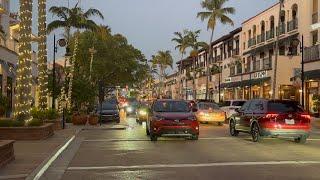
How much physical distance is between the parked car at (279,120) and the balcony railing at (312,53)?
24.8 m

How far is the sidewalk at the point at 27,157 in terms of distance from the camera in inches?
498

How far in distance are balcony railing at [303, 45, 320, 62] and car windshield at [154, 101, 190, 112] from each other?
24.1m

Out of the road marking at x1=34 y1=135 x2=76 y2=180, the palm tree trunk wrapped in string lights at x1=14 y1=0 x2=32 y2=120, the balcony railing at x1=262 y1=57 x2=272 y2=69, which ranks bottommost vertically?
the road marking at x1=34 y1=135 x2=76 y2=180

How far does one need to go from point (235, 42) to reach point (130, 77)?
1473 cm

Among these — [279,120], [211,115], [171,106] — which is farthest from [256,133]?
[211,115]

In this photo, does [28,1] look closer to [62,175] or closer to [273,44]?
[62,175]

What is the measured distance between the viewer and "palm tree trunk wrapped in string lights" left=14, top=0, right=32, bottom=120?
23.5 m

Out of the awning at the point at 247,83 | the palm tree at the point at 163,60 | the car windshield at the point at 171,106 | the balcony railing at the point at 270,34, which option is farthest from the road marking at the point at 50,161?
the palm tree at the point at 163,60

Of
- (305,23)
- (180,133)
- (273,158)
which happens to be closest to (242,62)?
(305,23)

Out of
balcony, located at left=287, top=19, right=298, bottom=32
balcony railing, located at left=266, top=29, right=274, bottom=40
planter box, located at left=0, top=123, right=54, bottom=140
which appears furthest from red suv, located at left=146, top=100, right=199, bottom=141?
balcony railing, located at left=266, top=29, right=274, bottom=40

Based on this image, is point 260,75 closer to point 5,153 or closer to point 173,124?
point 173,124

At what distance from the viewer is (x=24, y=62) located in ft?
77.5

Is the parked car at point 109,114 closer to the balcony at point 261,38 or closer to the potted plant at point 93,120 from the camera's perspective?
the potted plant at point 93,120

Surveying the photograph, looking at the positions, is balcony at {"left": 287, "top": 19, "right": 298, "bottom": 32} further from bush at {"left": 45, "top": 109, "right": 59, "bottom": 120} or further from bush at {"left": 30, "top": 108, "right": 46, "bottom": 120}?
bush at {"left": 30, "top": 108, "right": 46, "bottom": 120}
